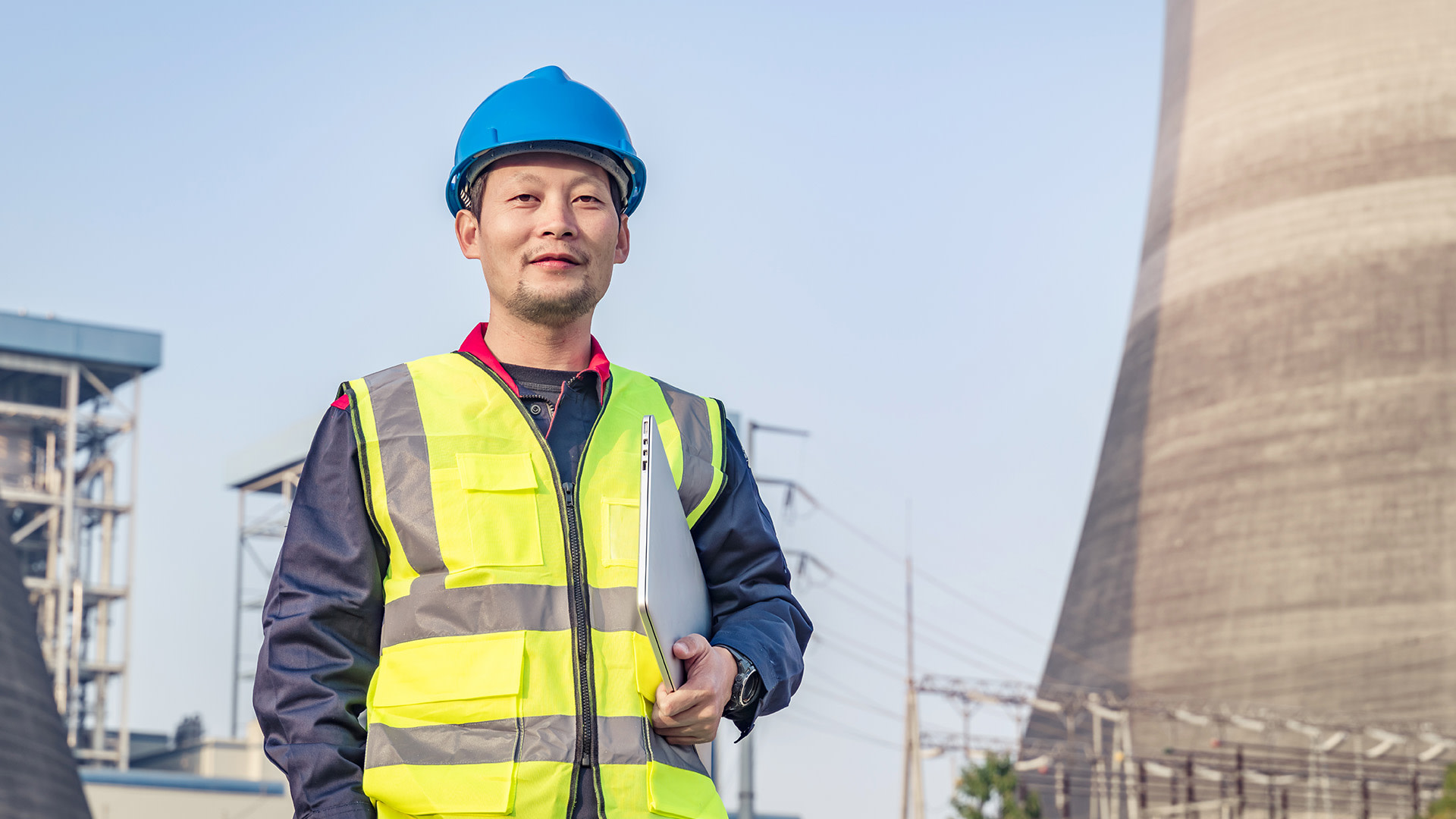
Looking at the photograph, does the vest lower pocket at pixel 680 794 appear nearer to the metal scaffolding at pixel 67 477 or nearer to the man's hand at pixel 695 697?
the man's hand at pixel 695 697

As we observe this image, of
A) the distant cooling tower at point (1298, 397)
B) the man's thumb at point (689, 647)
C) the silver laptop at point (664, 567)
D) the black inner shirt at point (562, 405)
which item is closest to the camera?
the silver laptop at point (664, 567)

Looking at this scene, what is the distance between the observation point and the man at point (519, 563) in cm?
168

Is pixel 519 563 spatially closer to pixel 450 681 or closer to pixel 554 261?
pixel 450 681

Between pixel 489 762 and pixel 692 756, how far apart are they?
0.25m

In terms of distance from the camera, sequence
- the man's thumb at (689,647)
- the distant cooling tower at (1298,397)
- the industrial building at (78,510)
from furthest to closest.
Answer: the industrial building at (78,510) → the distant cooling tower at (1298,397) → the man's thumb at (689,647)

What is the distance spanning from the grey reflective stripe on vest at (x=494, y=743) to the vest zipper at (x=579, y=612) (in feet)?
0.03

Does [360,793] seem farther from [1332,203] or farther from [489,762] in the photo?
[1332,203]

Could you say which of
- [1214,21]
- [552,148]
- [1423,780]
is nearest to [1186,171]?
[1214,21]

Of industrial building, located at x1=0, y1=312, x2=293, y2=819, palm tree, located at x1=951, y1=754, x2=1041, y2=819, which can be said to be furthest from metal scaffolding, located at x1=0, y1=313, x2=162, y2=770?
palm tree, located at x1=951, y1=754, x2=1041, y2=819

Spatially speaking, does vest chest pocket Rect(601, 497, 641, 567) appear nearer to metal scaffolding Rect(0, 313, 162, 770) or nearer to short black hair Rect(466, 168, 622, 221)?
short black hair Rect(466, 168, 622, 221)

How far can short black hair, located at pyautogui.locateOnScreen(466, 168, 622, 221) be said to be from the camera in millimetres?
2004

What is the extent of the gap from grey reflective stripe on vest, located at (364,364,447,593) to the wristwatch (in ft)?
1.11

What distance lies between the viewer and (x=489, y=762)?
166 cm

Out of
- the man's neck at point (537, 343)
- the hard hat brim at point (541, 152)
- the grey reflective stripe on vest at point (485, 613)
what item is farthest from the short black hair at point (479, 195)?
the grey reflective stripe on vest at point (485, 613)
